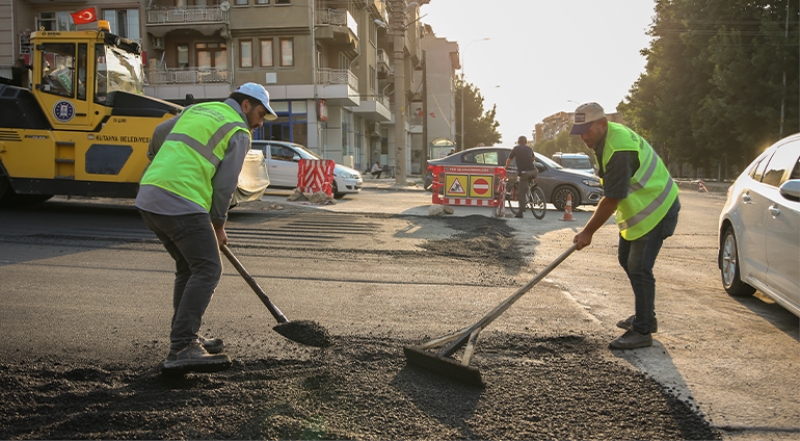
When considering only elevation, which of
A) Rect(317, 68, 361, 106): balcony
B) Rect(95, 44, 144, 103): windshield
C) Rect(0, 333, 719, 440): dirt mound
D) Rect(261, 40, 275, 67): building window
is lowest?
Rect(0, 333, 719, 440): dirt mound

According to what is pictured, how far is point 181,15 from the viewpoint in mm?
35062

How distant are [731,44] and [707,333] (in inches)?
1359

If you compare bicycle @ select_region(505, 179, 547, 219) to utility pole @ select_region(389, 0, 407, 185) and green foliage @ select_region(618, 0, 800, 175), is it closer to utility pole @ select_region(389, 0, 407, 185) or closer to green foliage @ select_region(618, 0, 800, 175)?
utility pole @ select_region(389, 0, 407, 185)

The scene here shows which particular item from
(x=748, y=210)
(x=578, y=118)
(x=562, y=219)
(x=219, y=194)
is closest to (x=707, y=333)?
(x=748, y=210)

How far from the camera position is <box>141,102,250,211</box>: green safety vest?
13.2 ft

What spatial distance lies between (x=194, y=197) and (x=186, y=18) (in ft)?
112

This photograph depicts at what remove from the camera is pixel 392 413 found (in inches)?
138

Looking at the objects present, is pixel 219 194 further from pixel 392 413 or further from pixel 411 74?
pixel 411 74

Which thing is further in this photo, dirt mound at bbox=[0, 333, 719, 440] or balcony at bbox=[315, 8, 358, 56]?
balcony at bbox=[315, 8, 358, 56]

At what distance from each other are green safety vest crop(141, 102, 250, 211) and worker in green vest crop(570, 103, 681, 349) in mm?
2541

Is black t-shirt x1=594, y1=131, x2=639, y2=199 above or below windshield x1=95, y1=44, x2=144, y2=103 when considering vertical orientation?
below

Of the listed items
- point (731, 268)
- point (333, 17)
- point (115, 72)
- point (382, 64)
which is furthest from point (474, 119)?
point (731, 268)

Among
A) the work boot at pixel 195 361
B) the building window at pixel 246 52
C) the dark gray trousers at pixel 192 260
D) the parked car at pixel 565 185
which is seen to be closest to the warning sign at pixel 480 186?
the parked car at pixel 565 185

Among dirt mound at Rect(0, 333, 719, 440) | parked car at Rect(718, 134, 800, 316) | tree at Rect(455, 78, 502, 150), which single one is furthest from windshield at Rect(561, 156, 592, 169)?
tree at Rect(455, 78, 502, 150)
